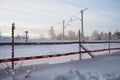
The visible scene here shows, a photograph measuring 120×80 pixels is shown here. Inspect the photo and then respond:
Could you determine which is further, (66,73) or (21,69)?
(21,69)

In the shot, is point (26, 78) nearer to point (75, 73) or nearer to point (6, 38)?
point (75, 73)

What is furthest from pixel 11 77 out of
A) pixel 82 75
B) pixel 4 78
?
pixel 82 75

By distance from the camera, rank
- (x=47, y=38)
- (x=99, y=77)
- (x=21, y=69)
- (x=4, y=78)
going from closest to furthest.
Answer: (x=4, y=78) < (x=99, y=77) < (x=21, y=69) < (x=47, y=38)

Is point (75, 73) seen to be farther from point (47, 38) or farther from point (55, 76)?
A: point (47, 38)

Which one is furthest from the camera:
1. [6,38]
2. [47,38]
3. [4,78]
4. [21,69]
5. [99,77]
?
[47,38]

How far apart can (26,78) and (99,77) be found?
2.36m

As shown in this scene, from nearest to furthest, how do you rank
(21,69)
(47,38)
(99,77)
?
1. (99,77)
2. (21,69)
3. (47,38)

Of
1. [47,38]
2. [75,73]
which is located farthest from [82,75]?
[47,38]

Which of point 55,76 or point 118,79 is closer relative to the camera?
point 55,76

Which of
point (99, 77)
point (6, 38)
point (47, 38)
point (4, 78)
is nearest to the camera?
point (4, 78)

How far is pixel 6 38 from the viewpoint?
8.78 metres

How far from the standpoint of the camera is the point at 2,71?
7.06 m

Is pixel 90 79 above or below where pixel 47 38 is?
below

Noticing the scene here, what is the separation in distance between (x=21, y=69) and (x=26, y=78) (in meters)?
1.29
